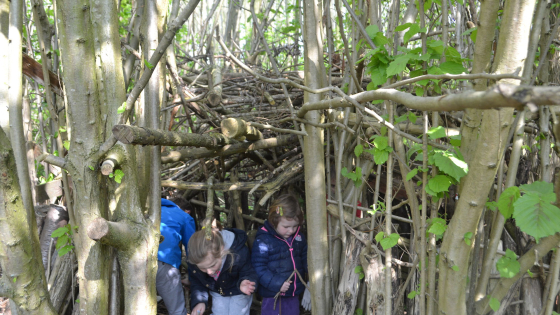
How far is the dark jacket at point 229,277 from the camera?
3031mm

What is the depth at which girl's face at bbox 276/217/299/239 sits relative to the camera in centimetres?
297

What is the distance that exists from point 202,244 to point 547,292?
214 centimetres

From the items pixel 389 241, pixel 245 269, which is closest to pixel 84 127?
pixel 389 241

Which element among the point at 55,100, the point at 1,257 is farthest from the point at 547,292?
the point at 55,100

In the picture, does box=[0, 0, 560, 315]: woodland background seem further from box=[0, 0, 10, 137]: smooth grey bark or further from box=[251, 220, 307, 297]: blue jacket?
box=[251, 220, 307, 297]: blue jacket

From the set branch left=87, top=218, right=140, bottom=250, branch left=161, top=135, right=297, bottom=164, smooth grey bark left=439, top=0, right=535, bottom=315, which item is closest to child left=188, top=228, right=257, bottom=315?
branch left=161, top=135, right=297, bottom=164

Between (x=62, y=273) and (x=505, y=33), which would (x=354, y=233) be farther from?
(x=62, y=273)

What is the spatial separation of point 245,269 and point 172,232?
2.22 feet

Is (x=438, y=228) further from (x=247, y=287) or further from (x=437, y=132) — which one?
(x=247, y=287)

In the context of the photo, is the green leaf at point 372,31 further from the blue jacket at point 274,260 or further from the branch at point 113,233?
the blue jacket at point 274,260

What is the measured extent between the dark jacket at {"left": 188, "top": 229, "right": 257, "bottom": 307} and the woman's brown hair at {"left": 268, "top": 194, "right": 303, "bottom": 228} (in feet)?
1.12

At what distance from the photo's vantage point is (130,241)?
5.81ft

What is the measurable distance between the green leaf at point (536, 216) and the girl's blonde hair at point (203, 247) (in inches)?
83.0

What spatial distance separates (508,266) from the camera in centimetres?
149
